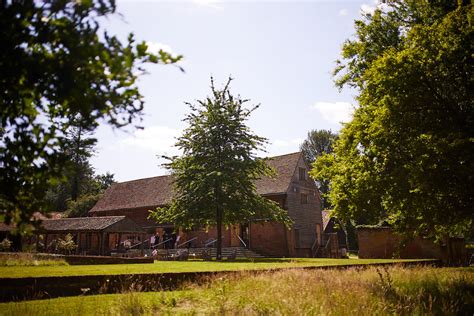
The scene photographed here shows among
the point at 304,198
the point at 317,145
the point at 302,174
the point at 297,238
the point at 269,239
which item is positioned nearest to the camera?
the point at 269,239

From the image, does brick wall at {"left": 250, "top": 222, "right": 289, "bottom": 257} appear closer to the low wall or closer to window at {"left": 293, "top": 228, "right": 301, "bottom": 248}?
window at {"left": 293, "top": 228, "right": 301, "bottom": 248}

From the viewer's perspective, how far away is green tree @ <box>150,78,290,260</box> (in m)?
24.6

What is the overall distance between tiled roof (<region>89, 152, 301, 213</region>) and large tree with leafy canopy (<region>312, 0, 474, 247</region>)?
66.9 ft

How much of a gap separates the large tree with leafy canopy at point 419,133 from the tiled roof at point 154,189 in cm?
2039

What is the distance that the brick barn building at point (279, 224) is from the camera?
3341 cm

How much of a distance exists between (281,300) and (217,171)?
662 inches

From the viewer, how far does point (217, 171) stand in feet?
80.8

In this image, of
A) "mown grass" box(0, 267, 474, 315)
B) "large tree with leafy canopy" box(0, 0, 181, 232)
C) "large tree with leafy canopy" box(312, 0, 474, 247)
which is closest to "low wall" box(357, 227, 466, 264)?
"large tree with leafy canopy" box(312, 0, 474, 247)

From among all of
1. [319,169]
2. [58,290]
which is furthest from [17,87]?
[319,169]

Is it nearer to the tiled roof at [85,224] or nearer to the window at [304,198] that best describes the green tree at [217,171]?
the tiled roof at [85,224]

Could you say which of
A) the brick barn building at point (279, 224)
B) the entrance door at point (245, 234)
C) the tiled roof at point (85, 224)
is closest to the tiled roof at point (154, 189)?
the brick barn building at point (279, 224)

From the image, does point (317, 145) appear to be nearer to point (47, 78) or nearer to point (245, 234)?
point (245, 234)

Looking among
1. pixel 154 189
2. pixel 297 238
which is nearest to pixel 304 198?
pixel 297 238

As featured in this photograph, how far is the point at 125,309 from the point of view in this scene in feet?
24.2
